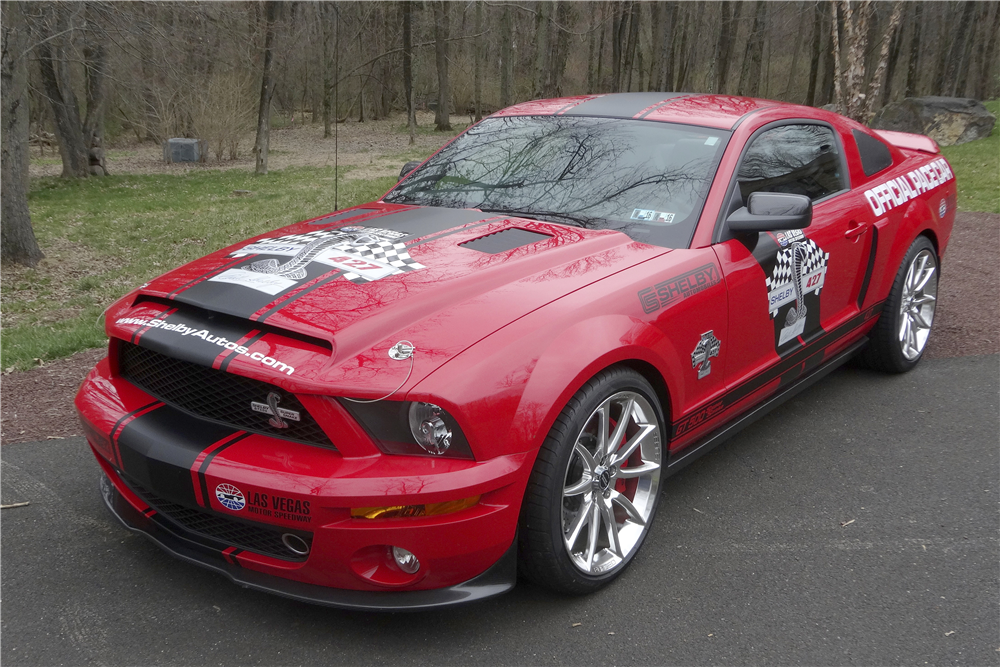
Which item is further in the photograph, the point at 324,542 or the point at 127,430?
the point at 127,430

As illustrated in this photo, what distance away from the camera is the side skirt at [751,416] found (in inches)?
122

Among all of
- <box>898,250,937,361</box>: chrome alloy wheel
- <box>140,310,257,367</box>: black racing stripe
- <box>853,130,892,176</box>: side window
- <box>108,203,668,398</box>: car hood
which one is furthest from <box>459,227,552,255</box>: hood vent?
<box>898,250,937,361</box>: chrome alloy wheel

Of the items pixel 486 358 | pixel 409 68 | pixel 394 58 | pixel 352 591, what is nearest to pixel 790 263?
pixel 486 358

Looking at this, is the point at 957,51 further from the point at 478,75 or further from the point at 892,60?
the point at 478,75

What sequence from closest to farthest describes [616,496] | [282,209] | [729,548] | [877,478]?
1. [616,496]
2. [729,548]
3. [877,478]
4. [282,209]

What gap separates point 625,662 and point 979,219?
344 inches

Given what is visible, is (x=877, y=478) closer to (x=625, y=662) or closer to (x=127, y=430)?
(x=625, y=662)

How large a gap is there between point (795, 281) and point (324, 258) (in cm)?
201

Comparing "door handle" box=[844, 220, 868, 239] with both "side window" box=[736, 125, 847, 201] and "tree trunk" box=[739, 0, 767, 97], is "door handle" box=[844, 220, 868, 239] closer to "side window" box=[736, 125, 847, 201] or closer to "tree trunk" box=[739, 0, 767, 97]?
"side window" box=[736, 125, 847, 201]

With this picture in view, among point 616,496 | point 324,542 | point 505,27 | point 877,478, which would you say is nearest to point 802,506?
point 877,478

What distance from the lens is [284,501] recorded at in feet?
7.14

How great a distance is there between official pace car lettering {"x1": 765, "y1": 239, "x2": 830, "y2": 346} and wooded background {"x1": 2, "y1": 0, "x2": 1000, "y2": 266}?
595cm

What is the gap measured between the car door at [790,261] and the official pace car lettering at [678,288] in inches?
4.1

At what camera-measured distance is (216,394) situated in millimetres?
2439
